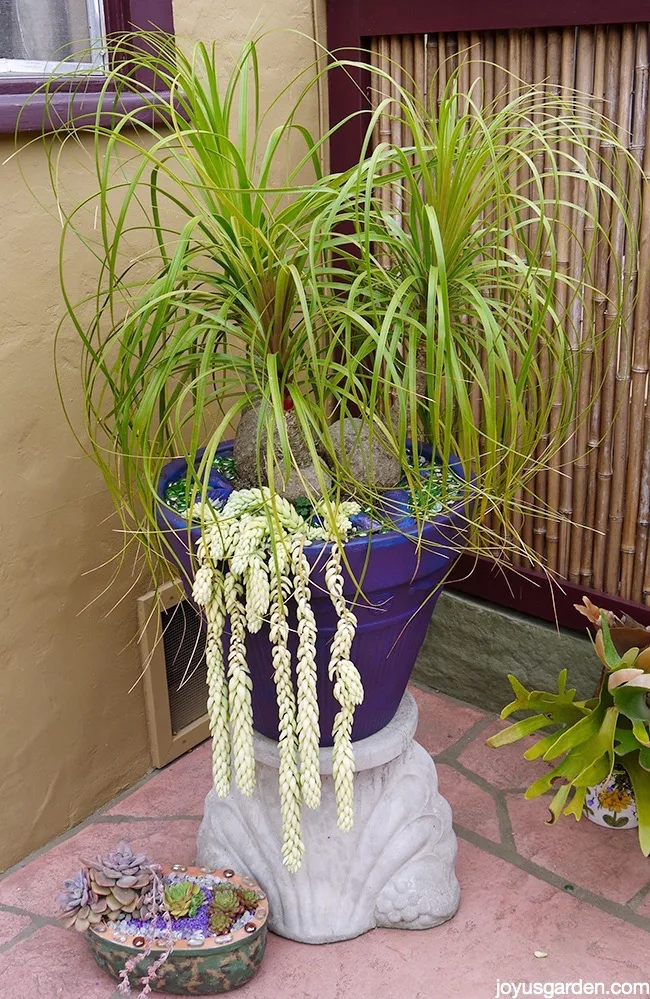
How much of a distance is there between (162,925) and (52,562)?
0.73m

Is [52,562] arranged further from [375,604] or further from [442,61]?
[442,61]

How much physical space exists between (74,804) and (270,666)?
75 centimetres

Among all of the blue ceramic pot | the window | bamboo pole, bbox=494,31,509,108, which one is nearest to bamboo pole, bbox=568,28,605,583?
bamboo pole, bbox=494,31,509,108

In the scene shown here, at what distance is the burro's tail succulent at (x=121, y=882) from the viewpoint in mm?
1777

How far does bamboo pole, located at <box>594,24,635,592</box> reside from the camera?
2.02 metres

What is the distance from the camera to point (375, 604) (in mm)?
1694

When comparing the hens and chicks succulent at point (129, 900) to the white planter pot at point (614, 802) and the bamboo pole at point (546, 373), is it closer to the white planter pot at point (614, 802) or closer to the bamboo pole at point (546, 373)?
the white planter pot at point (614, 802)

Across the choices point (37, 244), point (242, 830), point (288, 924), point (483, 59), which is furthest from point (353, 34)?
point (288, 924)

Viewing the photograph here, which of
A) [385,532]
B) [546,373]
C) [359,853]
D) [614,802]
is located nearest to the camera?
[385,532]

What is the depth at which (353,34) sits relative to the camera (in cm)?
241

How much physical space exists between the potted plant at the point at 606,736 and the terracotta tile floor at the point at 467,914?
0.12 metres

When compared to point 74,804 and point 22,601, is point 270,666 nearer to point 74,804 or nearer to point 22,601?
point 22,601

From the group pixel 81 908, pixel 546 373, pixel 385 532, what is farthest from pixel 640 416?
pixel 81 908

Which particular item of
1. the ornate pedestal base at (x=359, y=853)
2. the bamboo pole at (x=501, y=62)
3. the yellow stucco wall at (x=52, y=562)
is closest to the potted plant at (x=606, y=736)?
the ornate pedestal base at (x=359, y=853)
